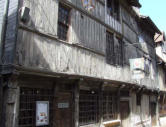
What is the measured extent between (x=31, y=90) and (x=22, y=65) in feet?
3.07

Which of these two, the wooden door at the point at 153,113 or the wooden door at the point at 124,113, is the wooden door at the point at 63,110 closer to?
the wooden door at the point at 124,113

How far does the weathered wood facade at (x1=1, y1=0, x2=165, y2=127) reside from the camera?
528 cm

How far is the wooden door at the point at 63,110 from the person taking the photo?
653 cm

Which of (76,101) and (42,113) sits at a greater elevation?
(76,101)

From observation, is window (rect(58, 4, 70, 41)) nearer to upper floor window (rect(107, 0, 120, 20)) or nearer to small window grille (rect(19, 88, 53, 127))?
small window grille (rect(19, 88, 53, 127))

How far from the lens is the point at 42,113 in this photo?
5.84 meters

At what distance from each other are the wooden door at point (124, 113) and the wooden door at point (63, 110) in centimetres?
481

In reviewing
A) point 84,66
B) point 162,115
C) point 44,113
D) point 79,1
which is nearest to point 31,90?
point 44,113

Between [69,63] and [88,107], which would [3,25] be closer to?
[69,63]

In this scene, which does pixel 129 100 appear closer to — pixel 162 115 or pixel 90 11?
pixel 90 11

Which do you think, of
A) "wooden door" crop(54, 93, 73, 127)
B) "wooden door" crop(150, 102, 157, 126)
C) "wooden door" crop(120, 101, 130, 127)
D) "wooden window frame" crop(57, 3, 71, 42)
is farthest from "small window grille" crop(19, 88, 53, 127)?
"wooden door" crop(150, 102, 157, 126)

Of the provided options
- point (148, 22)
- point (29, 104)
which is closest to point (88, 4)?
point (29, 104)

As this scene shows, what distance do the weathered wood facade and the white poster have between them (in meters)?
0.13

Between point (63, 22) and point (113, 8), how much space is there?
5219mm
